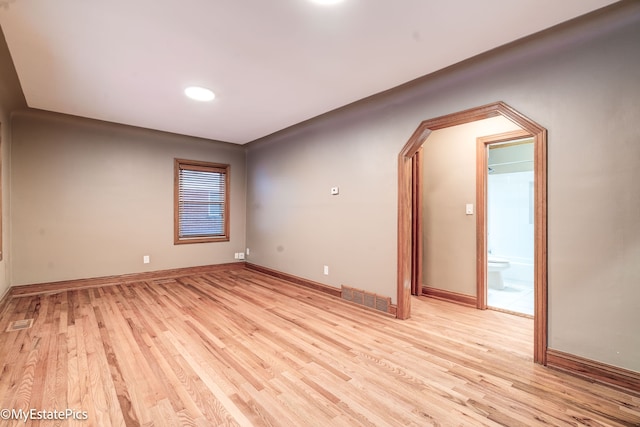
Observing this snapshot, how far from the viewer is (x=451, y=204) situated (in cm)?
393

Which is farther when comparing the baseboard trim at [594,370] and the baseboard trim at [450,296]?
the baseboard trim at [450,296]

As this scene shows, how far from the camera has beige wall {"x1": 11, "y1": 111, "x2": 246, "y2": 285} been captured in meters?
3.95

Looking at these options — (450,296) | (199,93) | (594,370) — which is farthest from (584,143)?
(199,93)

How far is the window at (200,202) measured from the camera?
205 inches

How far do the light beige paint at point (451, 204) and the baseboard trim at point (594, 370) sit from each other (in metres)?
1.49

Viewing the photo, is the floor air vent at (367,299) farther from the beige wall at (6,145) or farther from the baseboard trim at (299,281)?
the beige wall at (6,145)

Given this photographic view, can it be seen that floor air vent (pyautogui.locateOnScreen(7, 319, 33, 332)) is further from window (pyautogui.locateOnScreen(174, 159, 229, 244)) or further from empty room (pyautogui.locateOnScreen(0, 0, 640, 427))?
window (pyautogui.locateOnScreen(174, 159, 229, 244))

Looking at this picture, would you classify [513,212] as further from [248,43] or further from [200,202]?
[200,202]

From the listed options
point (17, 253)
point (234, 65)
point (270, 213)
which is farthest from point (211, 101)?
point (17, 253)

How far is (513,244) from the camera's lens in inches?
247

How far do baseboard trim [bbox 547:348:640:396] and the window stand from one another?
16.9ft

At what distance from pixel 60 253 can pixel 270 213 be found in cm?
312

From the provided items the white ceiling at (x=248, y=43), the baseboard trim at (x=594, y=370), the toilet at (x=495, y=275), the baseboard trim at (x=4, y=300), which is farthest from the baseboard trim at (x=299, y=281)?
the baseboard trim at (x=4, y=300)

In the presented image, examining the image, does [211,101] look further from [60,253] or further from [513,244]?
[513,244]
